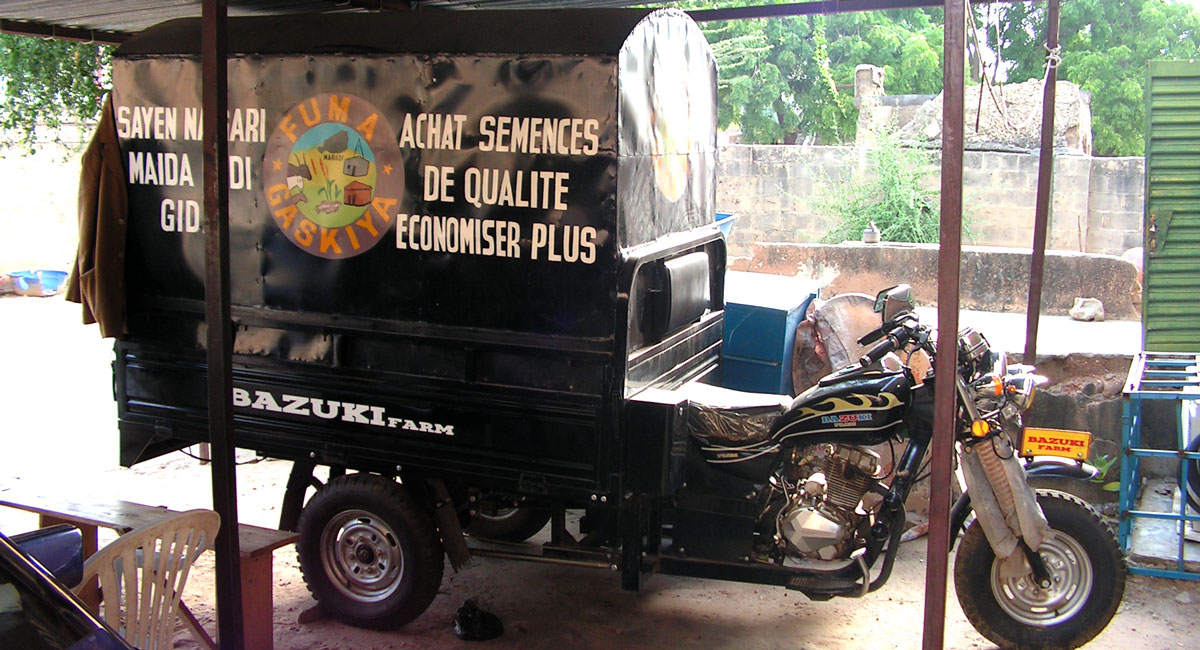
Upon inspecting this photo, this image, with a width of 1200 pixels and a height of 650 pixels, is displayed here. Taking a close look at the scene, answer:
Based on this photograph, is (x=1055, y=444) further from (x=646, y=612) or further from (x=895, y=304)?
(x=646, y=612)

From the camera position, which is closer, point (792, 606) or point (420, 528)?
point (420, 528)

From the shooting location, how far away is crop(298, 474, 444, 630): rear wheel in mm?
4723

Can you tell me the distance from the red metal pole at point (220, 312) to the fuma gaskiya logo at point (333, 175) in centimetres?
82

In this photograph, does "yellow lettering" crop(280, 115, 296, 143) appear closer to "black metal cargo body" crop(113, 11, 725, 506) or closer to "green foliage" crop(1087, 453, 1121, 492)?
"black metal cargo body" crop(113, 11, 725, 506)

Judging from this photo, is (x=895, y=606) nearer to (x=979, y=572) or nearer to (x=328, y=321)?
(x=979, y=572)

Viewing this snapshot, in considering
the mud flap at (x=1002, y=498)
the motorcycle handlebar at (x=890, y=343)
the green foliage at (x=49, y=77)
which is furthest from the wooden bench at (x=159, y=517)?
the green foliage at (x=49, y=77)

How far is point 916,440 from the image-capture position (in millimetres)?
4348

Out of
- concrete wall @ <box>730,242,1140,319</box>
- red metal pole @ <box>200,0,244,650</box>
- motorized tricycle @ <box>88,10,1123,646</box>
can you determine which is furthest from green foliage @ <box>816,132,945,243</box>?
red metal pole @ <box>200,0,244,650</box>

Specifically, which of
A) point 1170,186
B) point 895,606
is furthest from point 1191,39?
point 895,606

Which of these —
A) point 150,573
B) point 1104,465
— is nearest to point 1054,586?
point 1104,465

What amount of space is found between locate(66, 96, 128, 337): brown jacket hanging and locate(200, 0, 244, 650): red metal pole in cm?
147

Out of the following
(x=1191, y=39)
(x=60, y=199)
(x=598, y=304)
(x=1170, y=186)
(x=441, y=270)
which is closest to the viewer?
(x=598, y=304)

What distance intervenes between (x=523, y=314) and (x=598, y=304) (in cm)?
36

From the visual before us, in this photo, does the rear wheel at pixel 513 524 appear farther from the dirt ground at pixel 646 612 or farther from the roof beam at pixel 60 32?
the roof beam at pixel 60 32
